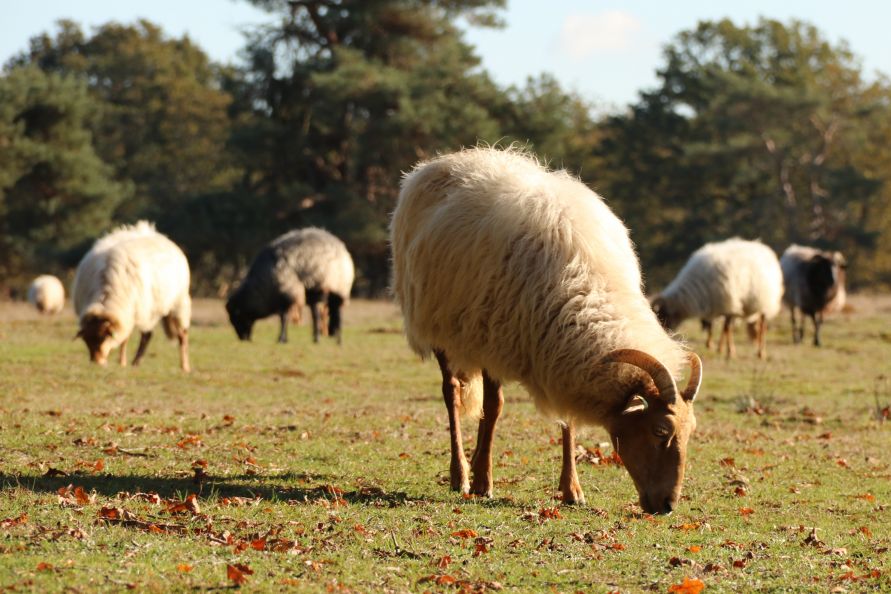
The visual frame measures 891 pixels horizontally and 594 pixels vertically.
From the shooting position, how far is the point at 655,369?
270 inches

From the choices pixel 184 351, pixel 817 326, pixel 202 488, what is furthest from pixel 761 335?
pixel 202 488

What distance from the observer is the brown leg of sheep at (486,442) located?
8117mm

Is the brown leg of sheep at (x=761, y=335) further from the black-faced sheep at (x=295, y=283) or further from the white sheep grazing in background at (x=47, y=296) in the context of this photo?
the white sheep grazing in background at (x=47, y=296)

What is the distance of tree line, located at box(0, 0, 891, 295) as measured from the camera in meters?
37.2

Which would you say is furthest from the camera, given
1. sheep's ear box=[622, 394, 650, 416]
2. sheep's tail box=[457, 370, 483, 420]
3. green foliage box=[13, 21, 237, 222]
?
green foliage box=[13, 21, 237, 222]

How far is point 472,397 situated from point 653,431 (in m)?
2.27

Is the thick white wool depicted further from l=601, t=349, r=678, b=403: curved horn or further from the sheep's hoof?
l=601, t=349, r=678, b=403: curved horn

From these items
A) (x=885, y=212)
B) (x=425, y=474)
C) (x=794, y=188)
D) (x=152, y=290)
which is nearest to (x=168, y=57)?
(x=794, y=188)

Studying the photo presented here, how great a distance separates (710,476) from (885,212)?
166 feet

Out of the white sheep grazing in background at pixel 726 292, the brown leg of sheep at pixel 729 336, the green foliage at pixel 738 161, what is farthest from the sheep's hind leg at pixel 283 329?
the green foliage at pixel 738 161

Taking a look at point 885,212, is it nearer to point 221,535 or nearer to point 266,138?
point 266,138

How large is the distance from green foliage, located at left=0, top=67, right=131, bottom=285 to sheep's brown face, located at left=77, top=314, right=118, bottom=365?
78.4 feet

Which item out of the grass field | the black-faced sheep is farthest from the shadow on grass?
the black-faced sheep

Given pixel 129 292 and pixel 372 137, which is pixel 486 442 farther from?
pixel 372 137
